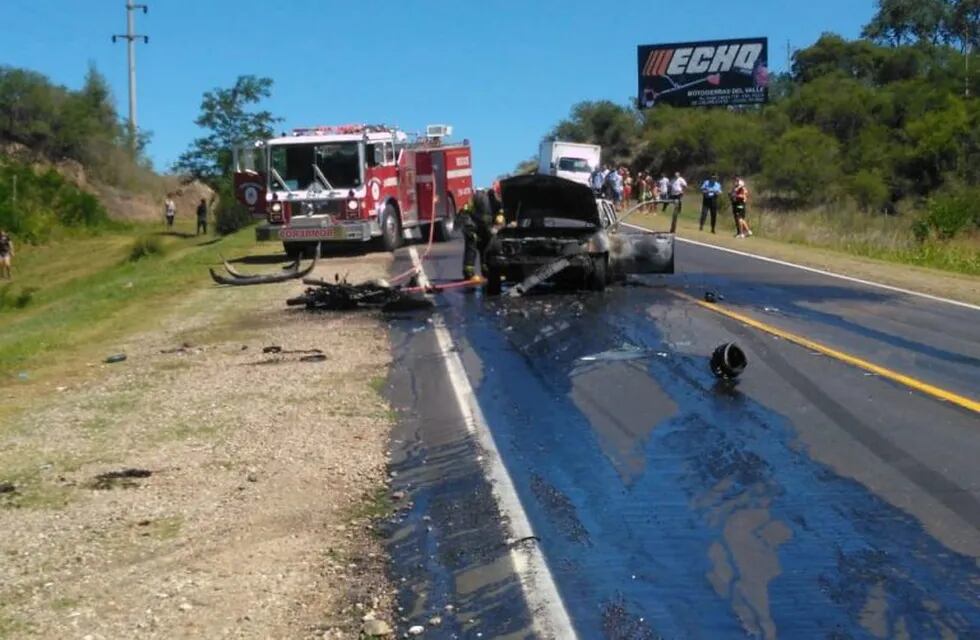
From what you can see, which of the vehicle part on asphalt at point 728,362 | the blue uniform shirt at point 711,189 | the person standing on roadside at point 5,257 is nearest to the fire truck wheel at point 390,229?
the blue uniform shirt at point 711,189

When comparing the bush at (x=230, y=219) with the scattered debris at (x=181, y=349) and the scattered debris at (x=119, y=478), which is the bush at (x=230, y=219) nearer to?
the scattered debris at (x=181, y=349)

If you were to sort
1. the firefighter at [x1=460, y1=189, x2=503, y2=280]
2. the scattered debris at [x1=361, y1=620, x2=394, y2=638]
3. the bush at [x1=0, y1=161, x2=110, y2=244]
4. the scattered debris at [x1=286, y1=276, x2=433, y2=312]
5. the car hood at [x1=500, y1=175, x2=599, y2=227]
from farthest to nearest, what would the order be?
the bush at [x1=0, y1=161, x2=110, y2=244] → the firefighter at [x1=460, y1=189, x2=503, y2=280] → the car hood at [x1=500, y1=175, x2=599, y2=227] → the scattered debris at [x1=286, y1=276, x2=433, y2=312] → the scattered debris at [x1=361, y1=620, x2=394, y2=638]

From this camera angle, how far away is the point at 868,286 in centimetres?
2080

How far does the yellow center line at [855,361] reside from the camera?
34.2 feet

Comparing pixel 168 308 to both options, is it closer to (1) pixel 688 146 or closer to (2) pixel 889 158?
(2) pixel 889 158

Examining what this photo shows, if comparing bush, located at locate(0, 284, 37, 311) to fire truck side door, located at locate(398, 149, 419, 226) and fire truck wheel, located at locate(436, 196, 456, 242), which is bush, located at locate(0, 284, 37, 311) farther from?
fire truck side door, located at locate(398, 149, 419, 226)

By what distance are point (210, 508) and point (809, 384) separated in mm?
5853

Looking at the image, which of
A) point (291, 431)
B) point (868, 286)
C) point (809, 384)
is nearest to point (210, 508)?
point (291, 431)

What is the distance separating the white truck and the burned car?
103ft

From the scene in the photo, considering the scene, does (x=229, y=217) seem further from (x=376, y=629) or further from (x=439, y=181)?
(x=376, y=629)

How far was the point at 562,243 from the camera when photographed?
18.7 metres

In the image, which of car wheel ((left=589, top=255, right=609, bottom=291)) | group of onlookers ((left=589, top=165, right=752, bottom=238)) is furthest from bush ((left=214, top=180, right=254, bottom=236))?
car wheel ((left=589, top=255, right=609, bottom=291))

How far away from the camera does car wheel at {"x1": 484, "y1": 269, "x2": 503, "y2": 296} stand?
1909 centimetres

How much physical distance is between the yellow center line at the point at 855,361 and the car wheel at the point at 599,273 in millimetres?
1966
